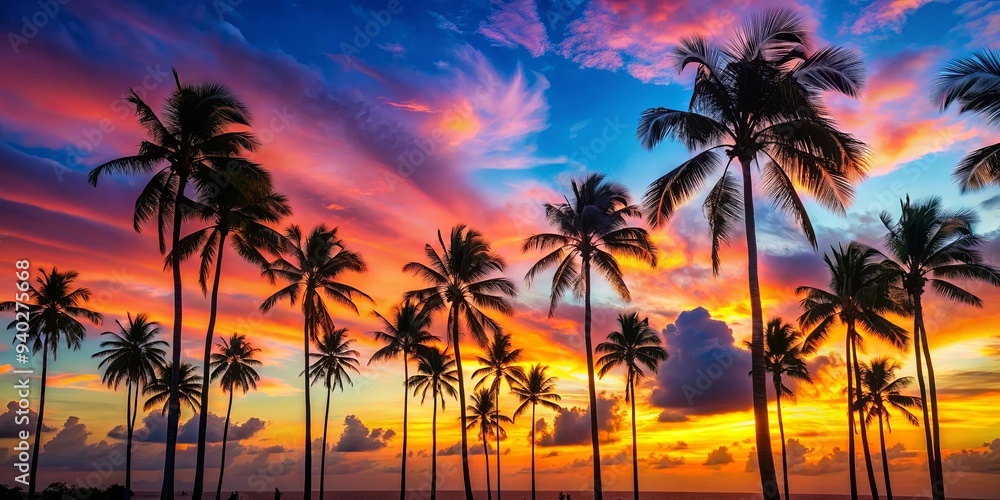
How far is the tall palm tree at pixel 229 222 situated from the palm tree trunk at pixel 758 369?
59.0 ft

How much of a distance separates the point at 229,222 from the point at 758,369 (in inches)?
853

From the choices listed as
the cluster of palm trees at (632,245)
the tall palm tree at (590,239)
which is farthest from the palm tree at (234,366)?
the tall palm tree at (590,239)

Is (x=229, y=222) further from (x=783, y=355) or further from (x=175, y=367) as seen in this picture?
(x=783, y=355)

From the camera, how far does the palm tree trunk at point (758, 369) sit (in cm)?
1634

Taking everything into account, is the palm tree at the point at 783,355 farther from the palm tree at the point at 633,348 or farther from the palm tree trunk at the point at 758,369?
the palm tree trunk at the point at 758,369

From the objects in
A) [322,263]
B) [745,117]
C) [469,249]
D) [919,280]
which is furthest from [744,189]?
[322,263]

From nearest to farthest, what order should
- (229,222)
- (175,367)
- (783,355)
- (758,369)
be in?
1. (758,369)
2. (175,367)
3. (229,222)
4. (783,355)

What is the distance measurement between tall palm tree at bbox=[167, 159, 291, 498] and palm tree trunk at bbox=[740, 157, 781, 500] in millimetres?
17997

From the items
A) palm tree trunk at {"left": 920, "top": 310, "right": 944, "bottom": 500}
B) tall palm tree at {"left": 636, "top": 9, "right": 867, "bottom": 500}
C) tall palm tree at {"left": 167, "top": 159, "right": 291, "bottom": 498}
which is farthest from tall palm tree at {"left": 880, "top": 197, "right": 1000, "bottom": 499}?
tall palm tree at {"left": 167, "top": 159, "right": 291, "bottom": 498}

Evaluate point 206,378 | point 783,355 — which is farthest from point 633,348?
point 206,378

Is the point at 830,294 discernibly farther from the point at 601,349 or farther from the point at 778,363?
the point at 601,349

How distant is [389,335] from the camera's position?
157 feet

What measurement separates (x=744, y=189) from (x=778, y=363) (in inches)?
1226

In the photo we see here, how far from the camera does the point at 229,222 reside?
89.4 ft
